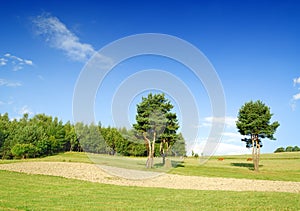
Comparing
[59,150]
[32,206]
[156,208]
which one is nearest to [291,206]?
[156,208]

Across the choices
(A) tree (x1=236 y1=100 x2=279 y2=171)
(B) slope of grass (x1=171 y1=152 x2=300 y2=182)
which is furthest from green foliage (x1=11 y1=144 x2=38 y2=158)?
(A) tree (x1=236 y1=100 x2=279 y2=171)

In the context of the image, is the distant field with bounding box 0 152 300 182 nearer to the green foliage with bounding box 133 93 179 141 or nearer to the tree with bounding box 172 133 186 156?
the tree with bounding box 172 133 186 156

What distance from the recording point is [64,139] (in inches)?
A: 3268

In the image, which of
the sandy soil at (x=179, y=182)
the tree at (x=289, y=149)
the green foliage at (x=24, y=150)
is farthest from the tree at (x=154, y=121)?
the tree at (x=289, y=149)

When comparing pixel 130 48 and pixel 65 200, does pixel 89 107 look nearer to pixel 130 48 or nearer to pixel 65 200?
pixel 130 48

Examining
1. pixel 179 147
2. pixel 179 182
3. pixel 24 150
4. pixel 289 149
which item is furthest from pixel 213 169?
pixel 289 149

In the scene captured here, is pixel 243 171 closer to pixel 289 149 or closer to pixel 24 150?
pixel 24 150

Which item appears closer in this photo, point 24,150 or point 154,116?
point 154,116

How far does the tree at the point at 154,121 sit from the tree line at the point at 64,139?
1381mm

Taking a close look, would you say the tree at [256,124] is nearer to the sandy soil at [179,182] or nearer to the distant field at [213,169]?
the distant field at [213,169]

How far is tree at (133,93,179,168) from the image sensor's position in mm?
38406

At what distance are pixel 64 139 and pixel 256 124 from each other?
5843 centimetres

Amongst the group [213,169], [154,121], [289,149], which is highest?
[289,149]

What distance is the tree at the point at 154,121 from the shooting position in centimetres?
3841
